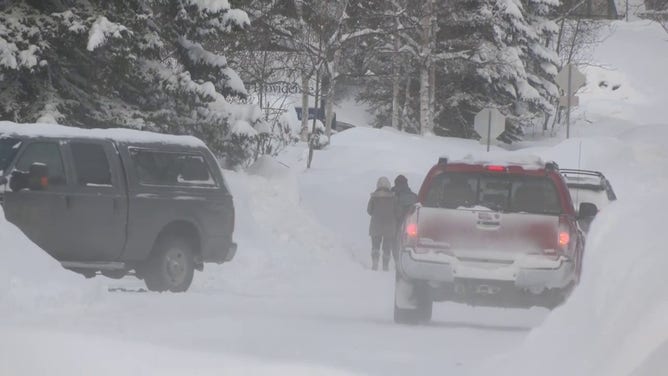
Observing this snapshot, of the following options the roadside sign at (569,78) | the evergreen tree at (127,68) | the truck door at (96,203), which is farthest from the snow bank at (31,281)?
the roadside sign at (569,78)

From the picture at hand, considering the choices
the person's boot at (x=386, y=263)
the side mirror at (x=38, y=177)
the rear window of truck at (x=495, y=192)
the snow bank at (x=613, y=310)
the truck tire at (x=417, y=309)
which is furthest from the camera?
the person's boot at (x=386, y=263)

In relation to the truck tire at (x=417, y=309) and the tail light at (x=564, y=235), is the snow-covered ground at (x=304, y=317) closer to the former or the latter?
the truck tire at (x=417, y=309)

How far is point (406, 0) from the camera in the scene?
4325 centimetres

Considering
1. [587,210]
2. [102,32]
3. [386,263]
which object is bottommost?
[386,263]

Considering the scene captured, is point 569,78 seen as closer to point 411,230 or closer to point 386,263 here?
point 386,263

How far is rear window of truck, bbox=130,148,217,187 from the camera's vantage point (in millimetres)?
14969

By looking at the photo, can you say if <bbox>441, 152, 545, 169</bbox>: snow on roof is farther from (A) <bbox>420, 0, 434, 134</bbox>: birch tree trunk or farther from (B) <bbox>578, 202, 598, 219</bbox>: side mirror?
(A) <bbox>420, 0, 434, 134</bbox>: birch tree trunk

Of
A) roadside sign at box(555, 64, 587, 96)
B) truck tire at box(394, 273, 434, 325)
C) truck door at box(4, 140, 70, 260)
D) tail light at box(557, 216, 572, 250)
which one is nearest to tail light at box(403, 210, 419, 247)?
truck tire at box(394, 273, 434, 325)

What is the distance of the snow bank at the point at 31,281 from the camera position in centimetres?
1189

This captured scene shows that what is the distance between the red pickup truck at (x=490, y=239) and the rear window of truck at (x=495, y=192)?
0.03 feet

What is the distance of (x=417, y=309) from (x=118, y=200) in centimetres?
369

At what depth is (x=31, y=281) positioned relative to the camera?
12.2 meters

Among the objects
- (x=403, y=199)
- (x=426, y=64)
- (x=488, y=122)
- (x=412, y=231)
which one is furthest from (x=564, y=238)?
(x=426, y=64)

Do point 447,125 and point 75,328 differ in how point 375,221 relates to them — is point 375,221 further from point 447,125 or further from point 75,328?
point 447,125
